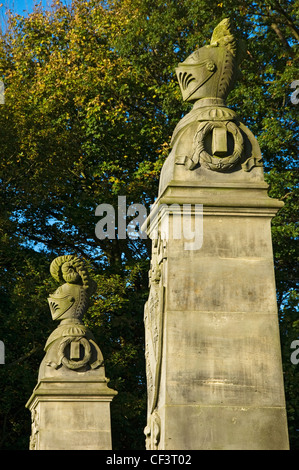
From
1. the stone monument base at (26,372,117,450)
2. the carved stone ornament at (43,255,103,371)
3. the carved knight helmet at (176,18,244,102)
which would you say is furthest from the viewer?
the carved stone ornament at (43,255,103,371)

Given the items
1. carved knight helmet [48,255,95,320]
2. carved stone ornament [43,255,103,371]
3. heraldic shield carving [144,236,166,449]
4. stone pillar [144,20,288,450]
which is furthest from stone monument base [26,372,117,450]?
stone pillar [144,20,288,450]

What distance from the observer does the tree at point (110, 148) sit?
20.5 m

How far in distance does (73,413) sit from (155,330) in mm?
6586

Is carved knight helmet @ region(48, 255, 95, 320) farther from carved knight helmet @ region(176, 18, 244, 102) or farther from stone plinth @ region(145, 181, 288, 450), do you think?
stone plinth @ region(145, 181, 288, 450)

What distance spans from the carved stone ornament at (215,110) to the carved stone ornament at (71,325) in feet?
20.9

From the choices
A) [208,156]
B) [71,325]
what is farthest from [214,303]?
[71,325]

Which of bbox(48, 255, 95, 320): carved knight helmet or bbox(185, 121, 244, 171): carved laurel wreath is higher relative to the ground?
bbox(48, 255, 95, 320): carved knight helmet

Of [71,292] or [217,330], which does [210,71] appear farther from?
[71,292]

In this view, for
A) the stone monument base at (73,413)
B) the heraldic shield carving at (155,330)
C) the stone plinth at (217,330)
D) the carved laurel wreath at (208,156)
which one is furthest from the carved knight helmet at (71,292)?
the carved laurel wreath at (208,156)

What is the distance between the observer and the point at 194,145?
634cm

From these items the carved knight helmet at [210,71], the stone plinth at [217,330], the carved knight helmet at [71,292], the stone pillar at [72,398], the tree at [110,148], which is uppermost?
the tree at [110,148]

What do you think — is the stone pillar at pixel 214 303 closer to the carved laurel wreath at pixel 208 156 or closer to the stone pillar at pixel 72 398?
the carved laurel wreath at pixel 208 156

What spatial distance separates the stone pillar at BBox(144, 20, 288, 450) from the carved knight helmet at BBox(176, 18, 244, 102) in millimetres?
369

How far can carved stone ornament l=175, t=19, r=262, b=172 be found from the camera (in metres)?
6.32
